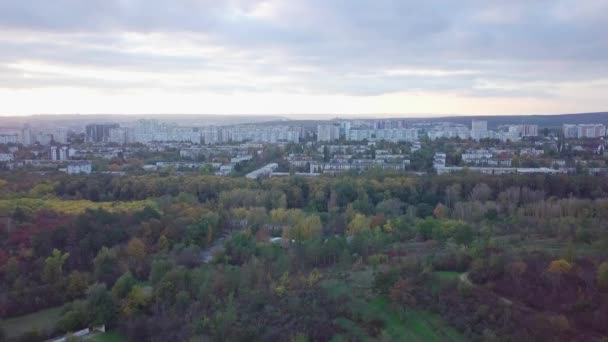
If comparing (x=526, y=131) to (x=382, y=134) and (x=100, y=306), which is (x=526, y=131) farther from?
(x=100, y=306)

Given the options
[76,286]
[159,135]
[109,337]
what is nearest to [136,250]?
[76,286]

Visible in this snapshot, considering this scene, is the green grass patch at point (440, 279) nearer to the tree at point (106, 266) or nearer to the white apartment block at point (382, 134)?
the tree at point (106, 266)

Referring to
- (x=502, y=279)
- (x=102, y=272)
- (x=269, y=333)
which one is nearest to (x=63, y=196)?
(x=102, y=272)

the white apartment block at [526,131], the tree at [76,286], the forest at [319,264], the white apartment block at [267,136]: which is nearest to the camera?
the forest at [319,264]

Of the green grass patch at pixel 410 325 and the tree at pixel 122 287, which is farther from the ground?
the tree at pixel 122 287

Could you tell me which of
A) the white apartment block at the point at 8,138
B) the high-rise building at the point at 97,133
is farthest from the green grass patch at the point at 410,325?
the high-rise building at the point at 97,133

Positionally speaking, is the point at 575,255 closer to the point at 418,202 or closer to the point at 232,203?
the point at 418,202

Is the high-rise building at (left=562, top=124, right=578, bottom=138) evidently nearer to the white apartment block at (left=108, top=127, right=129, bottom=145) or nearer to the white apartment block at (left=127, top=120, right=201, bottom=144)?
the white apartment block at (left=127, top=120, right=201, bottom=144)
